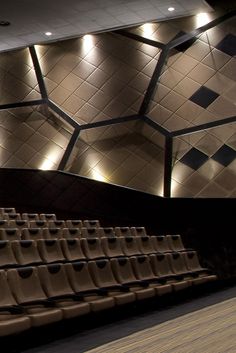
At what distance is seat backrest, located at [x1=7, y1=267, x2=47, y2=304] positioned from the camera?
78 centimetres

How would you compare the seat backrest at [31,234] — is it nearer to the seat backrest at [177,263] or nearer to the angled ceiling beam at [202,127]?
the seat backrest at [177,263]

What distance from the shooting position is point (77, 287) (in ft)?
2.97

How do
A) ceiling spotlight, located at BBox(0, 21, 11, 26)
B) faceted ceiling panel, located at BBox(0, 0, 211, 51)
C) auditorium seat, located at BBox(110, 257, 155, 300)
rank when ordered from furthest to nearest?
ceiling spotlight, located at BBox(0, 21, 11, 26)
faceted ceiling panel, located at BBox(0, 0, 211, 51)
auditorium seat, located at BBox(110, 257, 155, 300)

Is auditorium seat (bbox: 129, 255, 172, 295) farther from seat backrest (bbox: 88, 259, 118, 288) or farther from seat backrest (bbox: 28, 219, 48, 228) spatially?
seat backrest (bbox: 28, 219, 48, 228)

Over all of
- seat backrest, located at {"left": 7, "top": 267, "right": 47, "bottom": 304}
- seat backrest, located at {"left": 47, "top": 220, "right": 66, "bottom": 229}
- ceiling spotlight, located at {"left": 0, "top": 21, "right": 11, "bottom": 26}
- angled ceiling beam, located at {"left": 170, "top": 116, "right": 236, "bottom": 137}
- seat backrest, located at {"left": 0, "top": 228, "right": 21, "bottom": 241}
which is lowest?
seat backrest, located at {"left": 7, "top": 267, "right": 47, "bottom": 304}

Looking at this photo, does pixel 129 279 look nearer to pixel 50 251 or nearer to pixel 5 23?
pixel 50 251

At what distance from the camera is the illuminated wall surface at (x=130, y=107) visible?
1756 mm

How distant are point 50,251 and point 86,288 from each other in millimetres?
133

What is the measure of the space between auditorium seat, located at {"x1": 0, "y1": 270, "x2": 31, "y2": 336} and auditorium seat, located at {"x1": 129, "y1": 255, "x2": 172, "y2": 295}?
0.36 meters

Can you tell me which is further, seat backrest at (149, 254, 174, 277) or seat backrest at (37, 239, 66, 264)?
seat backrest at (149, 254, 174, 277)

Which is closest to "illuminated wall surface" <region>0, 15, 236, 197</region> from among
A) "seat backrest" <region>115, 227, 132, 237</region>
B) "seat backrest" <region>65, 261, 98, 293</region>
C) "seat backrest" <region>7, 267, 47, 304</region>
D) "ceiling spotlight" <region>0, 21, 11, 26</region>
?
"ceiling spotlight" <region>0, 21, 11, 26</region>

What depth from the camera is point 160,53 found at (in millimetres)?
1892

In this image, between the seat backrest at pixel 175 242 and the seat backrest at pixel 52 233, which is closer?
the seat backrest at pixel 52 233

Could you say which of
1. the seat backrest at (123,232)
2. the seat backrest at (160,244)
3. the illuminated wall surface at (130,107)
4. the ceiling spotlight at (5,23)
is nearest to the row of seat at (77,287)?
the seat backrest at (160,244)
